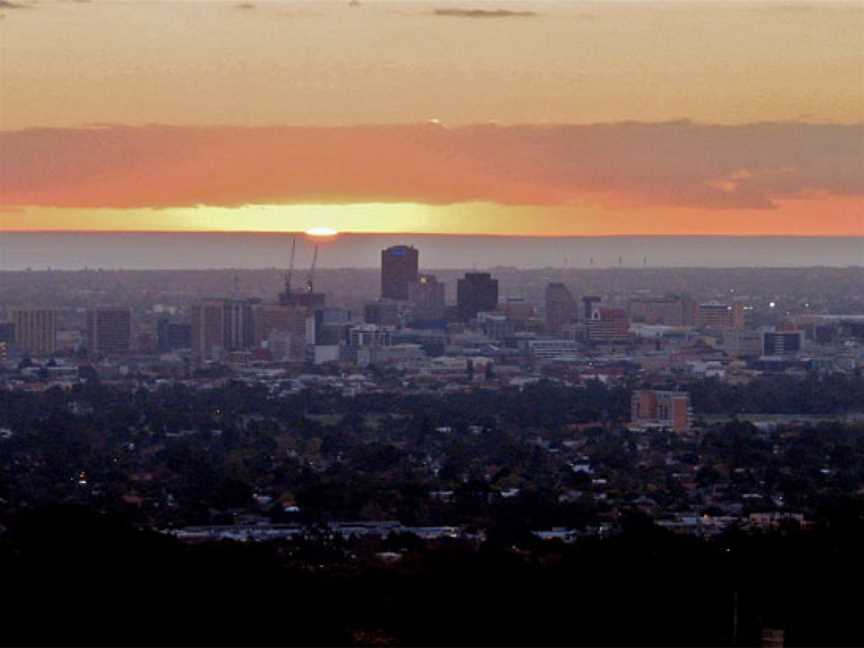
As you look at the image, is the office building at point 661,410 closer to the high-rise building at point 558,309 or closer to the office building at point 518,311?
the high-rise building at point 558,309

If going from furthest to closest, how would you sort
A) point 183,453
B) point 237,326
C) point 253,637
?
point 237,326
point 183,453
point 253,637

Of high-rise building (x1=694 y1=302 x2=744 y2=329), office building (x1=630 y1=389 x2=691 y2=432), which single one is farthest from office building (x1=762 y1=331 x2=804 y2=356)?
office building (x1=630 y1=389 x2=691 y2=432)

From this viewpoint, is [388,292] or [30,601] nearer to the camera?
[30,601]

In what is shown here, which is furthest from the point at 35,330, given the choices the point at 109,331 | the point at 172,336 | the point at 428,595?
the point at 428,595

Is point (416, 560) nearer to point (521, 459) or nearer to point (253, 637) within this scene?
point (253, 637)

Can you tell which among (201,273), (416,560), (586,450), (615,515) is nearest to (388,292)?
(201,273)

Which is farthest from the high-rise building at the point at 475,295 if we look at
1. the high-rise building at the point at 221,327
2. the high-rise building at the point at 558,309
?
the high-rise building at the point at 221,327

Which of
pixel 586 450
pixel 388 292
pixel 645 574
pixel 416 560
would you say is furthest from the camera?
pixel 388 292
